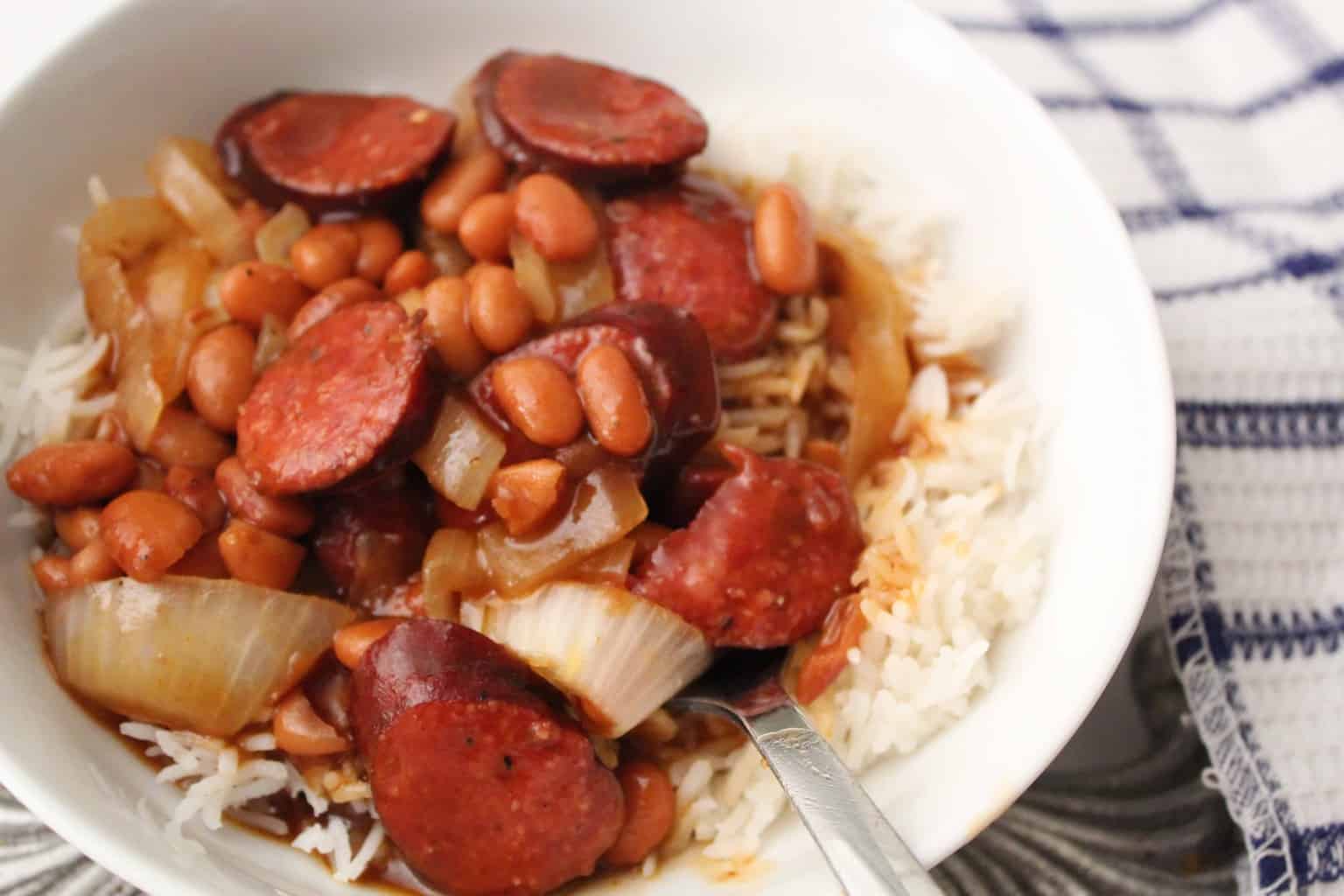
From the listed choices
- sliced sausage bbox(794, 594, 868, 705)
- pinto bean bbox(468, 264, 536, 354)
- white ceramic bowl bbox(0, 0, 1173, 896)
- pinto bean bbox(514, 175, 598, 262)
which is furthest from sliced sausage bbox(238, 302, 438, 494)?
sliced sausage bbox(794, 594, 868, 705)

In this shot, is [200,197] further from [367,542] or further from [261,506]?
[367,542]

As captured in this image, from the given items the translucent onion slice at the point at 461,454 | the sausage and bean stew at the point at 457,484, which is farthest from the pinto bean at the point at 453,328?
the translucent onion slice at the point at 461,454

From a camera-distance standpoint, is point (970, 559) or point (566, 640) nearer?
point (566, 640)

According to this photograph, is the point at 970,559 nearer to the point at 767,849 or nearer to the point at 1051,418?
the point at 1051,418

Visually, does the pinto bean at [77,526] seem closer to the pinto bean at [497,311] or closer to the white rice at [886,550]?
the white rice at [886,550]

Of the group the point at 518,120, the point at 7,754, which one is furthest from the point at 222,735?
the point at 518,120

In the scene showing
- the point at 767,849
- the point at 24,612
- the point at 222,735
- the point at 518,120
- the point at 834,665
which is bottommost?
the point at 767,849

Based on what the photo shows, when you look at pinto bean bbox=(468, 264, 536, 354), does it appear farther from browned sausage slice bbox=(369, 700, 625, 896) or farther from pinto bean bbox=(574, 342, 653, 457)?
browned sausage slice bbox=(369, 700, 625, 896)

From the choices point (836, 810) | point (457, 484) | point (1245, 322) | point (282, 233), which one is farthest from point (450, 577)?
point (1245, 322)
